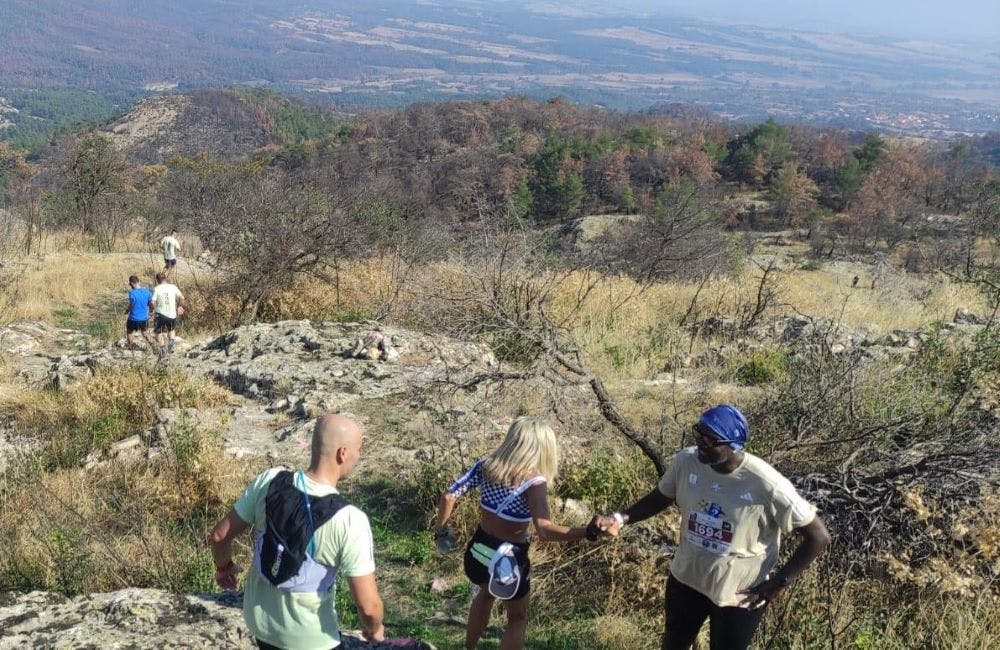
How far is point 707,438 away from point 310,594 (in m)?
1.42

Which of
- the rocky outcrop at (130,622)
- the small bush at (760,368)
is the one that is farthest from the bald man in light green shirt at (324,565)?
the small bush at (760,368)

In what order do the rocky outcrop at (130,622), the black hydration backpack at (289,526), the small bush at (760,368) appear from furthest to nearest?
the small bush at (760,368)
the rocky outcrop at (130,622)
the black hydration backpack at (289,526)

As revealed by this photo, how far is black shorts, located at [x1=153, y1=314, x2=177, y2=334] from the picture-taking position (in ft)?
29.5

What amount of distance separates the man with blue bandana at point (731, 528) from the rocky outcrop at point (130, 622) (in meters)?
1.14

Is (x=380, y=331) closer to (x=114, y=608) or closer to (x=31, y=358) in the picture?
(x=31, y=358)

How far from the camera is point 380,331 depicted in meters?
7.96

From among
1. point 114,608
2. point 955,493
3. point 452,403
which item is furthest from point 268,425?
point 955,493

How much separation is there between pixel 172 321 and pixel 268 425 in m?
3.48

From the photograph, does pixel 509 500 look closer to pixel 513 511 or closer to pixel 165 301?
pixel 513 511

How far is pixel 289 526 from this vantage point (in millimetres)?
Result: 2303

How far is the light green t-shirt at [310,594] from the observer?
2291 millimetres

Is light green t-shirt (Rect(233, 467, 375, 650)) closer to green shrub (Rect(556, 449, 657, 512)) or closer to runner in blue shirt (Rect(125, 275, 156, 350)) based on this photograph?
green shrub (Rect(556, 449, 657, 512))

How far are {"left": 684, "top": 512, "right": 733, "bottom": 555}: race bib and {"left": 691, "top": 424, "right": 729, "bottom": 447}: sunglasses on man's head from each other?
28 centimetres

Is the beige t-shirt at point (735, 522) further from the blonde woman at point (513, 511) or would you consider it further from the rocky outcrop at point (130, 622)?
the rocky outcrop at point (130, 622)
